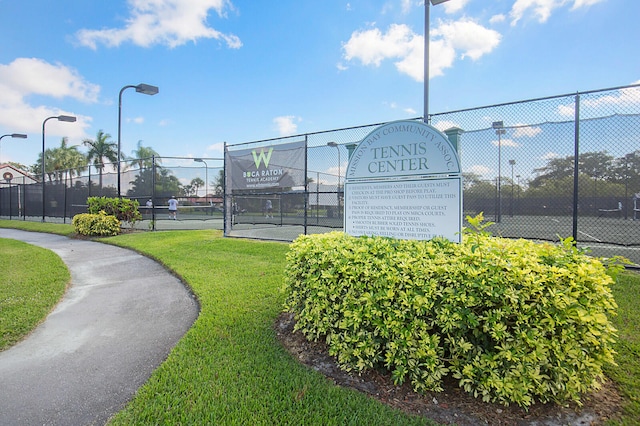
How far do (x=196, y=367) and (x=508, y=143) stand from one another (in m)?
5.89

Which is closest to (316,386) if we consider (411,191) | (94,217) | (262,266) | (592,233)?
(411,191)

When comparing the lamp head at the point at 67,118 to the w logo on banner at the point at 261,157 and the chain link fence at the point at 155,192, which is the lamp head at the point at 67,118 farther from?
the w logo on banner at the point at 261,157

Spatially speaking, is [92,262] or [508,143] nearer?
[508,143]

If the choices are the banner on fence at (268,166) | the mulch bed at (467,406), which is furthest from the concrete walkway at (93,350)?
the banner on fence at (268,166)

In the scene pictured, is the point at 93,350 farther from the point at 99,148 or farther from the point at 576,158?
the point at 99,148

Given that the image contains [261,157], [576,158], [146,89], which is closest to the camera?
[576,158]

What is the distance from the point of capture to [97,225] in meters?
→ 11.8

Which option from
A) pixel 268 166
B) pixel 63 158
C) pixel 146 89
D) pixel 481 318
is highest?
pixel 63 158

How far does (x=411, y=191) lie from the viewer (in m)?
3.27

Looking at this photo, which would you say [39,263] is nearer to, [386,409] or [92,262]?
[92,262]

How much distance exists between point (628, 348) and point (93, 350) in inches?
193

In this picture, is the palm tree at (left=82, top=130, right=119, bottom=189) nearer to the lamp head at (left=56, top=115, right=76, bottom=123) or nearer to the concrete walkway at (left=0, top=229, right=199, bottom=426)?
the lamp head at (left=56, top=115, right=76, bottom=123)

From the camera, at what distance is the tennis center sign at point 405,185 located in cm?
306

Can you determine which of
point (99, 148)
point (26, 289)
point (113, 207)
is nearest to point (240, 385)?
point (26, 289)
